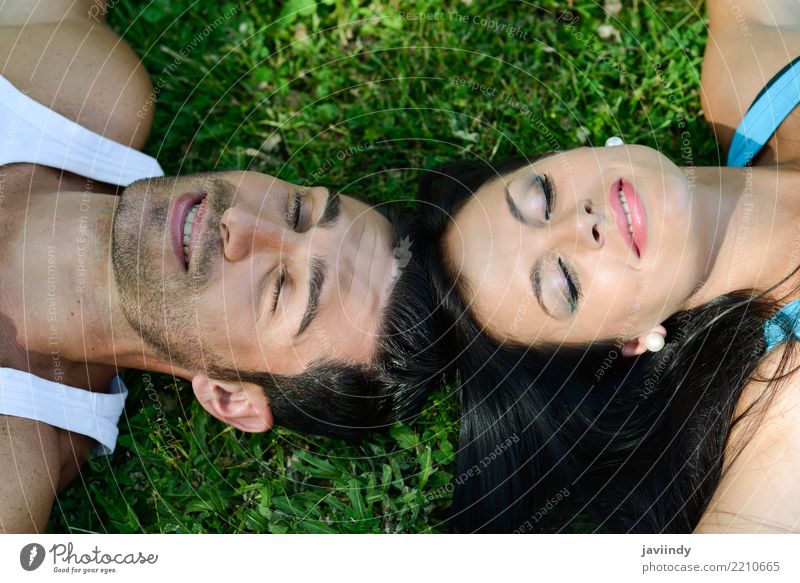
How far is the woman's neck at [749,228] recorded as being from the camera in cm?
277

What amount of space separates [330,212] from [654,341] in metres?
1.28

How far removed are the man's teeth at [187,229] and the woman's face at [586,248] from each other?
975 mm

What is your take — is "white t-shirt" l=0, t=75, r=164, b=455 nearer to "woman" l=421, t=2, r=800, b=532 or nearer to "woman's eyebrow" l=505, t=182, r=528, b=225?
"woman" l=421, t=2, r=800, b=532

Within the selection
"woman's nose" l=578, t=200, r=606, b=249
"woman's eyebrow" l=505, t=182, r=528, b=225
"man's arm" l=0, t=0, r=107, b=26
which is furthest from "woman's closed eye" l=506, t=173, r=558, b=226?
"man's arm" l=0, t=0, r=107, b=26

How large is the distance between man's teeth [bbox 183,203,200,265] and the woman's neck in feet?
5.99

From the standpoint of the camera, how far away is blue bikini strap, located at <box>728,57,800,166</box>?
309 cm

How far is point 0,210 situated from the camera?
114 inches

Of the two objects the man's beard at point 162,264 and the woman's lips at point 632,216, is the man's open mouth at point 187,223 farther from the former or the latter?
the woman's lips at point 632,216

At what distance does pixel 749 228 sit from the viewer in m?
2.79

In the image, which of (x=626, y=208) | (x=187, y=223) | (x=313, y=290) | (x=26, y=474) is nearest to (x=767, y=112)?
(x=626, y=208)

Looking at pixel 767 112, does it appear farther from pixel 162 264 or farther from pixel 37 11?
pixel 37 11
